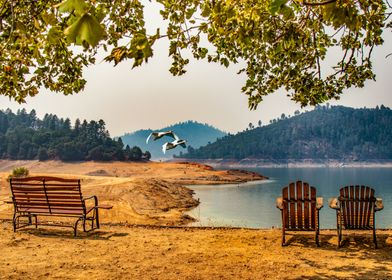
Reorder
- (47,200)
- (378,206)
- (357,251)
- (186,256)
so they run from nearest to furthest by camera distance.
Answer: (186,256) < (357,251) < (378,206) < (47,200)

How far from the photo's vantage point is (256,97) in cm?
1108

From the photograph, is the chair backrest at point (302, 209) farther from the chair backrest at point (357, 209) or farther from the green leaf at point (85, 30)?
the green leaf at point (85, 30)

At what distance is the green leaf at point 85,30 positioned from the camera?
2.25 meters

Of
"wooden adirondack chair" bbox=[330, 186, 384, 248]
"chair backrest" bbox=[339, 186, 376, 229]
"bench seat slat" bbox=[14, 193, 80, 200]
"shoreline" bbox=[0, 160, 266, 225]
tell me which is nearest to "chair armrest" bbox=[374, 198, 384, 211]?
"wooden adirondack chair" bbox=[330, 186, 384, 248]

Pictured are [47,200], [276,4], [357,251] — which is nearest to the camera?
[276,4]

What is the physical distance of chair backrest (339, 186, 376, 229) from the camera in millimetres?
10516

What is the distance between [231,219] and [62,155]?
3826 inches

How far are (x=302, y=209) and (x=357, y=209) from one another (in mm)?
1464

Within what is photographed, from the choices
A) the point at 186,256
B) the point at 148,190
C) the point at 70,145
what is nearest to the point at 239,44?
the point at 186,256

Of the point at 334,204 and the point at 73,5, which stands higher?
the point at 73,5

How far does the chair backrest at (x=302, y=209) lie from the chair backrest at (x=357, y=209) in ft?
2.67

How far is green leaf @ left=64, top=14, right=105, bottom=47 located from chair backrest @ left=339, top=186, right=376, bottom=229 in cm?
941

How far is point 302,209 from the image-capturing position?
1038 cm

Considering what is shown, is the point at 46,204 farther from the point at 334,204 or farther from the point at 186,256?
the point at 334,204
